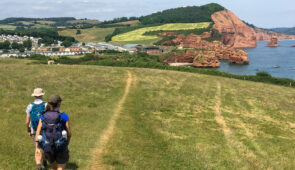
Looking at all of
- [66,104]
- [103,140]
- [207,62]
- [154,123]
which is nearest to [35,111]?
[103,140]

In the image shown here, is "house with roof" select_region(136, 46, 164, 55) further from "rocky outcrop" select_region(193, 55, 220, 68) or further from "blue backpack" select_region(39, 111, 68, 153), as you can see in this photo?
"blue backpack" select_region(39, 111, 68, 153)

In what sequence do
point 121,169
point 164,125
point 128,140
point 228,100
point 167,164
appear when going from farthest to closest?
point 228,100, point 164,125, point 128,140, point 167,164, point 121,169

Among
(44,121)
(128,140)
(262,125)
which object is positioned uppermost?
(44,121)

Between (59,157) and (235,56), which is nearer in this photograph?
(59,157)

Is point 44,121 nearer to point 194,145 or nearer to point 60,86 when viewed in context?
point 194,145

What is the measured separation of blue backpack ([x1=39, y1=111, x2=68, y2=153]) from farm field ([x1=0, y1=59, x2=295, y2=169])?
398 cm

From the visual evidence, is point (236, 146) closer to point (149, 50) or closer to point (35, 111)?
point (35, 111)

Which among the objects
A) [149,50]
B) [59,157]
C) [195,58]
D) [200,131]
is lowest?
[200,131]

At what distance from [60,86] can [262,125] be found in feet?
84.9

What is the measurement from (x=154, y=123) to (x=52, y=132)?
1568cm

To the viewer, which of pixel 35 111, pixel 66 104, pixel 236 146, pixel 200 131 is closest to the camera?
pixel 35 111

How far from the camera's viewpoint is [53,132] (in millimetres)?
8133

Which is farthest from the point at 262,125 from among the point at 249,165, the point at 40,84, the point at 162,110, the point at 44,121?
the point at 40,84

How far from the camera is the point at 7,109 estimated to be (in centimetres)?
2288
